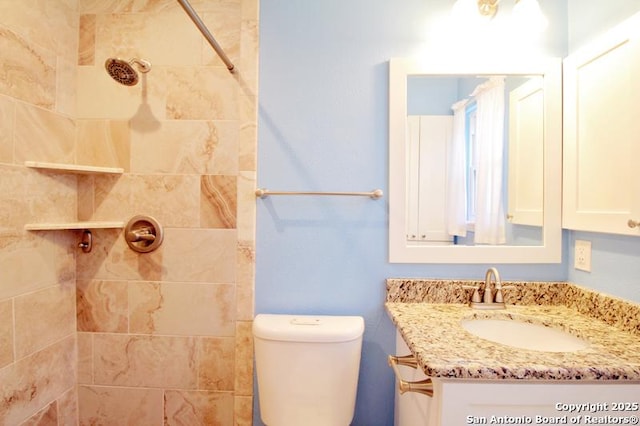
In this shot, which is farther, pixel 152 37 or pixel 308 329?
pixel 152 37

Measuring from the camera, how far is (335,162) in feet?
4.34

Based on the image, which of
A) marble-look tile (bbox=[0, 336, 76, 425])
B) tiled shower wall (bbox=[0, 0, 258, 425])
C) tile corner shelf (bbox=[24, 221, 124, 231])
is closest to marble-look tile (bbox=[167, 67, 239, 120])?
tiled shower wall (bbox=[0, 0, 258, 425])

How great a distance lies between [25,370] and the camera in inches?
45.3

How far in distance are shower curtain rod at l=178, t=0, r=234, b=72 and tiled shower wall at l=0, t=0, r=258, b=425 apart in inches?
4.3

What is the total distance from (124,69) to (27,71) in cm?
35

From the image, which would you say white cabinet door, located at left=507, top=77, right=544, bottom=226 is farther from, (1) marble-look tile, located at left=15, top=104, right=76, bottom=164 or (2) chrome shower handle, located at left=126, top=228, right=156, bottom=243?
(1) marble-look tile, located at left=15, top=104, right=76, bottom=164

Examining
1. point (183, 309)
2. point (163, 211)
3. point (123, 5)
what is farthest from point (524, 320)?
point (123, 5)

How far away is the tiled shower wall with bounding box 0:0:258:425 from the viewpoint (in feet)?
4.33

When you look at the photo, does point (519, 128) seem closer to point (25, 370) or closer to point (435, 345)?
point (435, 345)

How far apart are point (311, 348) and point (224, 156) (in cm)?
86

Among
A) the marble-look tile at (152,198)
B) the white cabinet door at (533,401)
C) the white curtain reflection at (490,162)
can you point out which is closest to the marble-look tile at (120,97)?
the marble-look tile at (152,198)

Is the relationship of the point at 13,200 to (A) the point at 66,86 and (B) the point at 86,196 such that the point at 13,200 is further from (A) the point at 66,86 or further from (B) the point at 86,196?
(A) the point at 66,86

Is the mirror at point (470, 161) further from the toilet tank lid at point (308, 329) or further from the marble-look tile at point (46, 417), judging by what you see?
the marble-look tile at point (46, 417)

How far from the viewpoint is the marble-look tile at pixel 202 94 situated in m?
1.33
